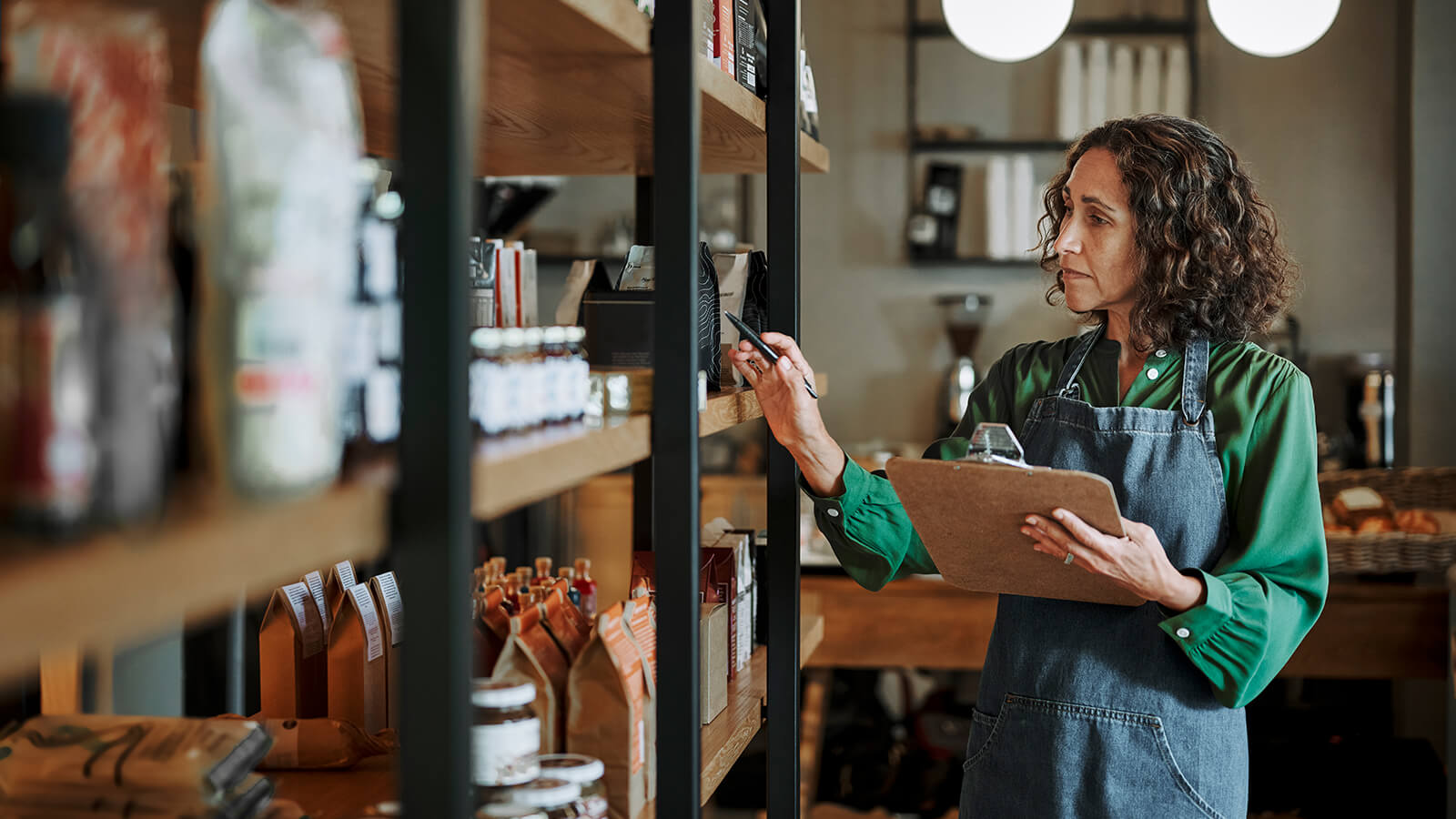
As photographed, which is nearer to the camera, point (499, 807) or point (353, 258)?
point (353, 258)

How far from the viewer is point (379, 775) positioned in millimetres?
1376

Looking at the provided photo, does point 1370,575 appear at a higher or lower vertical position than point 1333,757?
higher

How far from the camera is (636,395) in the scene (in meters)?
1.23

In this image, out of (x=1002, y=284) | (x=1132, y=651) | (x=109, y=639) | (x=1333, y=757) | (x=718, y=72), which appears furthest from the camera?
(x=1002, y=284)

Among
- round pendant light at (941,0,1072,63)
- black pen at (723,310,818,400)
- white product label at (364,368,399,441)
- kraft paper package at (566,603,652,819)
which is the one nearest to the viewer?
white product label at (364,368,399,441)

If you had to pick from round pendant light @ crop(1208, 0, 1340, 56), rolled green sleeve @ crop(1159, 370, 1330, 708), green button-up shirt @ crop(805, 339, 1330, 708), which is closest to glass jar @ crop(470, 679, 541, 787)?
green button-up shirt @ crop(805, 339, 1330, 708)

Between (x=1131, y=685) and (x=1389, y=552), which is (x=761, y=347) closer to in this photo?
(x=1131, y=685)

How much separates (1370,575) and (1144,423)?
2.25m

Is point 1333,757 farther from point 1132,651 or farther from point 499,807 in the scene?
point 499,807

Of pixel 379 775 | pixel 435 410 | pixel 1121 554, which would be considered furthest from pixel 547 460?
pixel 1121 554

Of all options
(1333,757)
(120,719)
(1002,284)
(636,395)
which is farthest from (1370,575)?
(120,719)

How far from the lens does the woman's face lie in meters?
1.88

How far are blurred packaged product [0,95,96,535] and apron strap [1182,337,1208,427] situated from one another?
157 centimetres

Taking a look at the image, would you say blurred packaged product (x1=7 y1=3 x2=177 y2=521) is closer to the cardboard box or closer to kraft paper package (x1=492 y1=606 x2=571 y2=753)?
kraft paper package (x1=492 y1=606 x2=571 y2=753)
